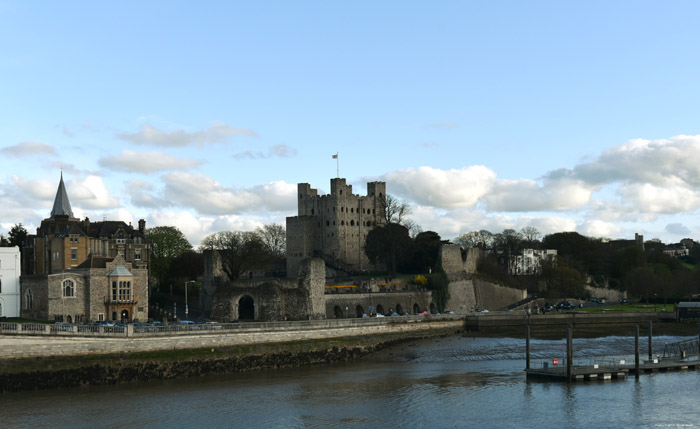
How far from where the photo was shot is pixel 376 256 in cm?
8962

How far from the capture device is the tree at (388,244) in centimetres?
8606

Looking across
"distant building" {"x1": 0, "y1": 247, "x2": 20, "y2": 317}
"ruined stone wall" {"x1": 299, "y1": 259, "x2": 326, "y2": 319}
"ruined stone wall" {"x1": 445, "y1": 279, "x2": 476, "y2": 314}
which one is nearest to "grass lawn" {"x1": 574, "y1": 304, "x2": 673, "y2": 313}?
"ruined stone wall" {"x1": 445, "y1": 279, "x2": 476, "y2": 314}

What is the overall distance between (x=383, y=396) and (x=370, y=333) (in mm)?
17314

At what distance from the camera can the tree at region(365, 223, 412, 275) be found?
3388 inches

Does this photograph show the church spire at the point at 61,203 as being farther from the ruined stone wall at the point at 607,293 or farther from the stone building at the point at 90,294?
the ruined stone wall at the point at 607,293

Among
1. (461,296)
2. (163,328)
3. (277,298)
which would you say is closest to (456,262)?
(461,296)

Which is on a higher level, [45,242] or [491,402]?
[45,242]

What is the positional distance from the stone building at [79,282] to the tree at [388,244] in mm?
31642

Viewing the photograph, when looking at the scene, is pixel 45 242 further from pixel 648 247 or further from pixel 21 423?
pixel 648 247

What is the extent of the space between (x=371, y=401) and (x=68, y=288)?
26123 millimetres

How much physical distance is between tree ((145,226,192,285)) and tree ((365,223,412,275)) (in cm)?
2193

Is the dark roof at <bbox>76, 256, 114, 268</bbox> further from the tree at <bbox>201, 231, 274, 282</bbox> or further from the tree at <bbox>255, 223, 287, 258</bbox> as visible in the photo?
the tree at <bbox>255, 223, 287, 258</bbox>

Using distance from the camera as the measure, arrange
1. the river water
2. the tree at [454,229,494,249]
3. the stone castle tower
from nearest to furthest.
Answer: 1. the river water
2. the stone castle tower
3. the tree at [454,229,494,249]

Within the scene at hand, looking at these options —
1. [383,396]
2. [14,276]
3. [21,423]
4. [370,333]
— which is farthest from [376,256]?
[21,423]
